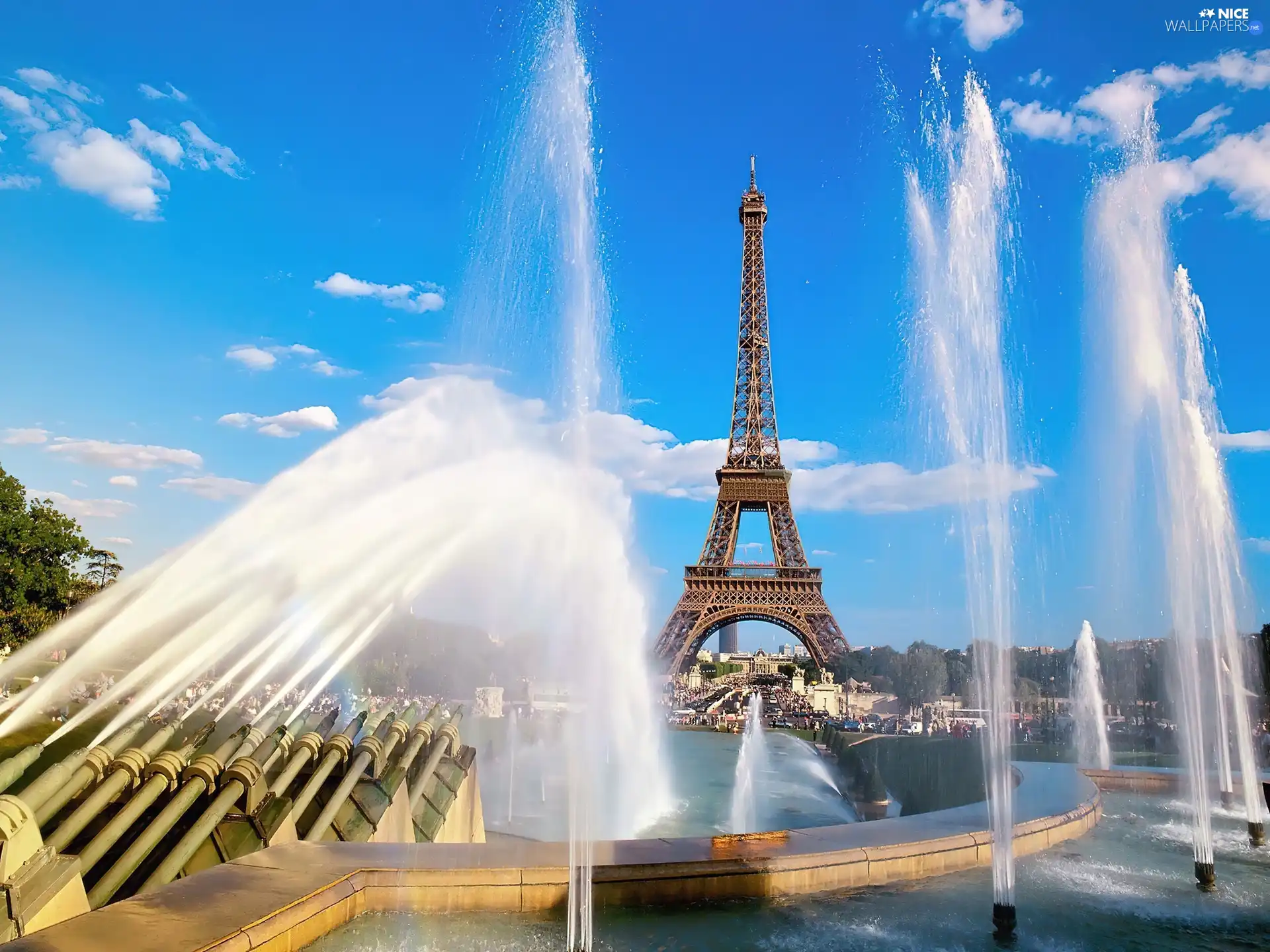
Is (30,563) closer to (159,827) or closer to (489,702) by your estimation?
(159,827)

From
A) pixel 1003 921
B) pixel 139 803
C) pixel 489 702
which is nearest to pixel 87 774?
pixel 139 803

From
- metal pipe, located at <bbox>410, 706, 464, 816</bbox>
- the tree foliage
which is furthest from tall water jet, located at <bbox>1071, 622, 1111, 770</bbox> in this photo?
the tree foliage

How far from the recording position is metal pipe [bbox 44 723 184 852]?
8.84 m

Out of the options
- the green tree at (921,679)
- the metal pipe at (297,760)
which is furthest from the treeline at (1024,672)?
the metal pipe at (297,760)

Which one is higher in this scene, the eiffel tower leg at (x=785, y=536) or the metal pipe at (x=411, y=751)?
the eiffel tower leg at (x=785, y=536)

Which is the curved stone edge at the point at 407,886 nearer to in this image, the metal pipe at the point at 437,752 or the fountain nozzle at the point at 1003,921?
the fountain nozzle at the point at 1003,921

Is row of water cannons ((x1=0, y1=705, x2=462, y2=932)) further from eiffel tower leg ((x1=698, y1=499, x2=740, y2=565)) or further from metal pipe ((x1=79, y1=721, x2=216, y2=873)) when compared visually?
eiffel tower leg ((x1=698, y1=499, x2=740, y2=565))

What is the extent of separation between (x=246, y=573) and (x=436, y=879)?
14.1 m

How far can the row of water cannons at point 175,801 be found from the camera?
27.6 feet

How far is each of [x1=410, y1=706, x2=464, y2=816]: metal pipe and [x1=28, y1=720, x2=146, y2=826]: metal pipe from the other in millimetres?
3893

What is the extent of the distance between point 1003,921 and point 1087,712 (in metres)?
36.2

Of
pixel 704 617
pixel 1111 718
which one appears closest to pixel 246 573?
pixel 704 617

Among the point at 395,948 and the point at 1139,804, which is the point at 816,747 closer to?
the point at 1139,804

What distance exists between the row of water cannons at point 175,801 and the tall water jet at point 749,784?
29.9 feet
